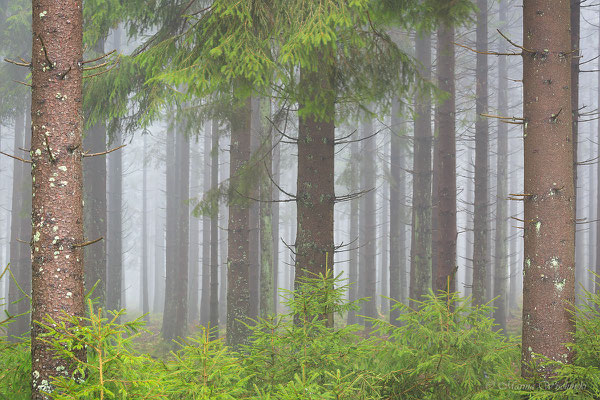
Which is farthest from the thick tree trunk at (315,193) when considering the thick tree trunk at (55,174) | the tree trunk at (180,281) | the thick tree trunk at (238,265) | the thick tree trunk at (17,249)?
the tree trunk at (180,281)

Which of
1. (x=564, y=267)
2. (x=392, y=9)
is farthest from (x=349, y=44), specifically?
(x=564, y=267)

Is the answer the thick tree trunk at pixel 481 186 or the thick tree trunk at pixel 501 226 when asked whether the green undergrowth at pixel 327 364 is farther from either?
the thick tree trunk at pixel 501 226

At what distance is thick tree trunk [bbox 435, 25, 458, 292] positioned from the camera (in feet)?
34.7

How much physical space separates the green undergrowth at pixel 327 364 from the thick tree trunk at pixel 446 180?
5.47m

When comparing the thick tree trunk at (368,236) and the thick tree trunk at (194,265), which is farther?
the thick tree trunk at (194,265)

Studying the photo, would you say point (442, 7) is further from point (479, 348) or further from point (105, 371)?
point (105, 371)

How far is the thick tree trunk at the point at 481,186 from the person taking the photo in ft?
44.1

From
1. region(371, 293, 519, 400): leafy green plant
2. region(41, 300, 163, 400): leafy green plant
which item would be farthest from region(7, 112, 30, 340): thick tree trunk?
region(371, 293, 519, 400): leafy green plant

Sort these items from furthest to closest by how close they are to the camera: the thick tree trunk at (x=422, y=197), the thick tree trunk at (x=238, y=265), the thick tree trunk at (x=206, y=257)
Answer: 1. the thick tree trunk at (x=206, y=257)
2. the thick tree trunk at (x=422, y=197)
3. the thick tree trunk at (x=238, y=265)

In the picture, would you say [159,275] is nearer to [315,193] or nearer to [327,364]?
[315,193]

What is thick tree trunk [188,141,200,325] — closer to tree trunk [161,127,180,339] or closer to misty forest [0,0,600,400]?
tree trunk [161,127,180,339]

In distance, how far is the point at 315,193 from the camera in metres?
6.79

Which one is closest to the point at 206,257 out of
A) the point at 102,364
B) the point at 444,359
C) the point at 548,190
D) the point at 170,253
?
the point at 170,253

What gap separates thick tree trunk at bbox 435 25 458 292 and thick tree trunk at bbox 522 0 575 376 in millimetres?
5582
